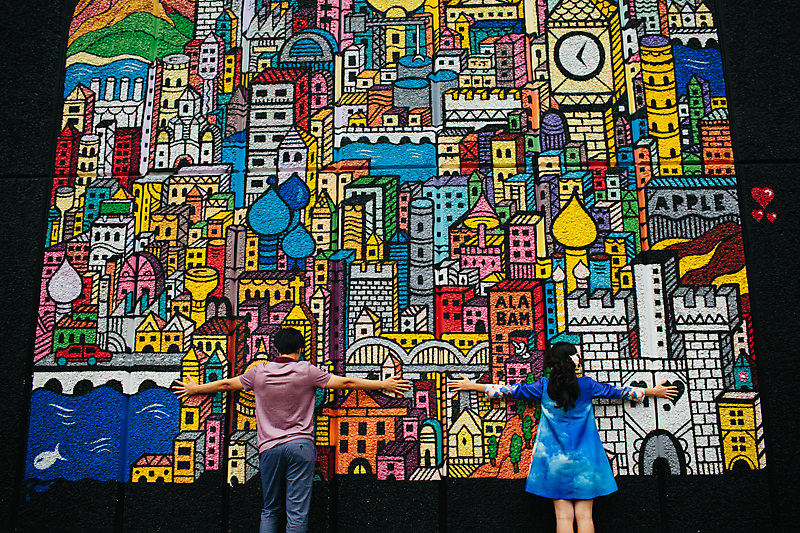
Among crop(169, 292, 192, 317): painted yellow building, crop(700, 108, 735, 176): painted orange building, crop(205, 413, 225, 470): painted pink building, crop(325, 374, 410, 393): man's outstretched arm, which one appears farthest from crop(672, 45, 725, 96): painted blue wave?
crop(205, 413, 225, 470): painted pink building

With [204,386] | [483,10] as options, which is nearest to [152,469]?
[204,386]

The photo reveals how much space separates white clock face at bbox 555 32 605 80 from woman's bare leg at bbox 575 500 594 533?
380 cm

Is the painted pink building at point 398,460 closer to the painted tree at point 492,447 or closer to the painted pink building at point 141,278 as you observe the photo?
the painted tree at point 492,447

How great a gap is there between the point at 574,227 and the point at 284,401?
9.69 ft

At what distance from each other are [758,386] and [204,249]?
5.02 meters

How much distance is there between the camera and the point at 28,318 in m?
5.33

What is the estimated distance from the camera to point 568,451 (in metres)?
4.46

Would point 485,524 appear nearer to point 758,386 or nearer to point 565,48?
point 758,386

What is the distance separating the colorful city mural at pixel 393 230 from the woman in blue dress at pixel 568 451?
0.52m

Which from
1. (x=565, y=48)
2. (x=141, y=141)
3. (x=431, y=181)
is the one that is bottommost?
(x=431, y=181)

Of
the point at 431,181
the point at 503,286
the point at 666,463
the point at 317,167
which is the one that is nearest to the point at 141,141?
the point at 317,167

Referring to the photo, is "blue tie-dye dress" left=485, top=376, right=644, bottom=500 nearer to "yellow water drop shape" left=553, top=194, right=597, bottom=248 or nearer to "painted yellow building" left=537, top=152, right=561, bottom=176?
"yellow water drop shape" left=553, top=194, right=597, bottom=248

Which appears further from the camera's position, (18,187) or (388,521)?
(18,187)

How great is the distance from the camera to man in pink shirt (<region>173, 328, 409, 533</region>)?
4422 mm
